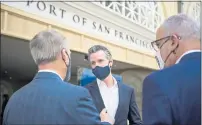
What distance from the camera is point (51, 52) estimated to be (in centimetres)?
136

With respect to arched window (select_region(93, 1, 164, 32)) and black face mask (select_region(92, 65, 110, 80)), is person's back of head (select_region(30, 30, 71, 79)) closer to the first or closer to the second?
black face mask (select_region(92, 65, 110, 80))

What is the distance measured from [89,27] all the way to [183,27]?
5.21 metres

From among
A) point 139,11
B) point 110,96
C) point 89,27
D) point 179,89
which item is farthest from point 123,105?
point 139,11

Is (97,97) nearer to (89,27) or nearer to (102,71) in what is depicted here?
(102,71)

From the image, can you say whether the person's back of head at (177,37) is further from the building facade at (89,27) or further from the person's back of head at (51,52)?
the building facade at (89,27)

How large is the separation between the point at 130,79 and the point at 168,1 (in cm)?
278

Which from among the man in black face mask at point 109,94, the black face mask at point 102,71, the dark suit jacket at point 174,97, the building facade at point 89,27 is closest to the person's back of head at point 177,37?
the dark suit jacket at point 174,97

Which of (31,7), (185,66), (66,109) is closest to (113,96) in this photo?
(66,109)

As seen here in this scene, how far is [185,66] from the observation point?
1113 millimetres

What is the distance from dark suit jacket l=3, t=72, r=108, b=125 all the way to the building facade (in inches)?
132

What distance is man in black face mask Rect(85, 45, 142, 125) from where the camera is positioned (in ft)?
6.44

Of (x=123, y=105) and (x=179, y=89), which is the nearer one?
(x=179, y=89)

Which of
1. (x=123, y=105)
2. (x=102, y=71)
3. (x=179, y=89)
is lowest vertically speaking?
(x=123, y=105)

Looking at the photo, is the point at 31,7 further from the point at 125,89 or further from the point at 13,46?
the point at 125,89
